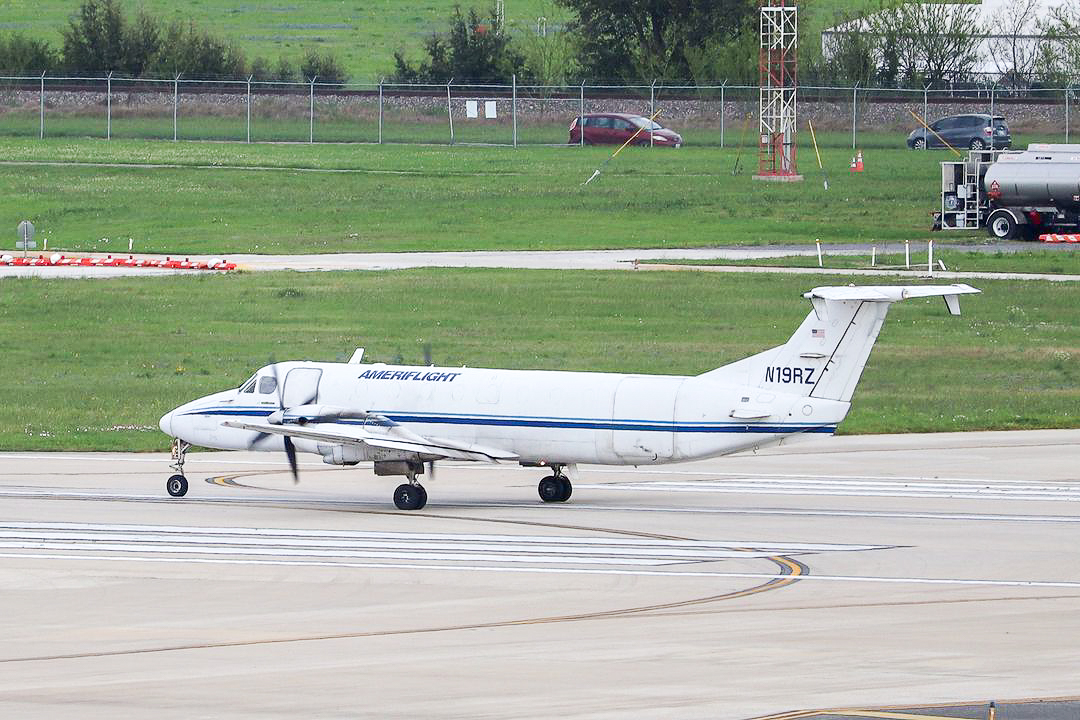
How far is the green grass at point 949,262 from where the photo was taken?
56.3m

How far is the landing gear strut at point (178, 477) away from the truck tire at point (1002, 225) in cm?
4361

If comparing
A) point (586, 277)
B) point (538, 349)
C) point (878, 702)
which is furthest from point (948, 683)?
point (586, 277)

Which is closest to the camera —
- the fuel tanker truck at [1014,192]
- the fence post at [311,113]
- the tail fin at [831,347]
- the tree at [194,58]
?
the tail fin at [831,347]

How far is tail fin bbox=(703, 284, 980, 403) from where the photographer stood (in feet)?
87.4

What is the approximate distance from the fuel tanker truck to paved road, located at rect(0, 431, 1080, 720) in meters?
33.1

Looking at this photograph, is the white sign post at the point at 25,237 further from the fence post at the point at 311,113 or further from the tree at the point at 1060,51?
the tree at the point at 1060,51

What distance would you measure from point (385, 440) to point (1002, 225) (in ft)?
144

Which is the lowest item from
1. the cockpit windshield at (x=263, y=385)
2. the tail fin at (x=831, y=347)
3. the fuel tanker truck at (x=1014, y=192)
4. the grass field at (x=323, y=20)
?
the cockpit windshield at (x=263, y=385)

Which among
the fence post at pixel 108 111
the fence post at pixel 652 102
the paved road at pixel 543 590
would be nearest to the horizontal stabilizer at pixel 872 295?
the paved road at pixel 543 590

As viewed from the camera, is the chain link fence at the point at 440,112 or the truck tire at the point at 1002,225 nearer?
the truck tire at the point at 1002,225

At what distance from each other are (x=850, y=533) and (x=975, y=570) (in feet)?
10.5

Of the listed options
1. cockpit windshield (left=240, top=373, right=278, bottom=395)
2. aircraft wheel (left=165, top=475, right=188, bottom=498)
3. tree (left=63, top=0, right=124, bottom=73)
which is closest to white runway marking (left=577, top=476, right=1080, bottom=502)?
cockpit windshield (left=240, top=373, right=278, bottom=395)

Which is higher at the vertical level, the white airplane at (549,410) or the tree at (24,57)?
the tree at (24,57)

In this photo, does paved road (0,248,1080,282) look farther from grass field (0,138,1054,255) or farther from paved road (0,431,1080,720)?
paved road (0,431,1080,720)
